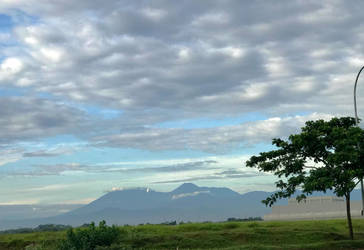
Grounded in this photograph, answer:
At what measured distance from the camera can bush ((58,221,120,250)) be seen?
36.9 meters

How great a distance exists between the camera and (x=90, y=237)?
3809 centimetres

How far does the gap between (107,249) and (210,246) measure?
16.4 m

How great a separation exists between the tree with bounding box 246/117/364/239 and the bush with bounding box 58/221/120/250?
15276 millimetres

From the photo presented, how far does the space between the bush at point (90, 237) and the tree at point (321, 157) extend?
15.3 m

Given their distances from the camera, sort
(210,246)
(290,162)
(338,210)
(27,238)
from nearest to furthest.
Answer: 1. (290,162)
2. (210,246)
3. (27,238)
4. (338,210)

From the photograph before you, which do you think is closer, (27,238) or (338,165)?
(338,165)

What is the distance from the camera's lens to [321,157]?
154 ft

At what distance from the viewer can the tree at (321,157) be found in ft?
141

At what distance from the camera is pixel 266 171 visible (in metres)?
47.3

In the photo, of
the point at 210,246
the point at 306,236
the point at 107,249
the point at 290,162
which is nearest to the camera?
the point at 107,249

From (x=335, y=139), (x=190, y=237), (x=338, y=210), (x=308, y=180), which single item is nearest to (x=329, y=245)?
(x=308, y=180)

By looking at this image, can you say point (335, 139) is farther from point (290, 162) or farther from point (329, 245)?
point (329, 245)

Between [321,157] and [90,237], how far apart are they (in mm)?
22834

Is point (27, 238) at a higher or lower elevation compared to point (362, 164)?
lower
